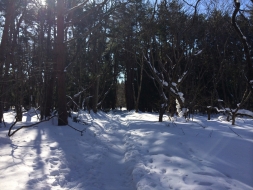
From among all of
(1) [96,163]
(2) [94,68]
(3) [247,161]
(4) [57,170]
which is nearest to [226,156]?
(3) [247,161]

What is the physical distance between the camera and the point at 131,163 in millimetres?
5887

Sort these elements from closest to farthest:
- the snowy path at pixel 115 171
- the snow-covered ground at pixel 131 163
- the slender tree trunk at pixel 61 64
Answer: the snow-covered ground at pixel 131 163 → the snowy path at pixel 115 171 → the slender tree trunk at pixel 61 64

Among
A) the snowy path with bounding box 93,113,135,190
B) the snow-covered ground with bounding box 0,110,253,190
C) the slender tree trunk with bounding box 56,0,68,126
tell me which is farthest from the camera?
the slender tree trunk with bounding box 56,0,68,126

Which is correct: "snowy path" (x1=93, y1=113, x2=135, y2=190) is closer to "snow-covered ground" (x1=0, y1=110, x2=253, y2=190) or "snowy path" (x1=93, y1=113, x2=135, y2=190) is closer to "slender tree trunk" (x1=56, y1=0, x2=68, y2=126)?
"snow-covered ground" (x1=0, y1=110, x2=253, y2=190)

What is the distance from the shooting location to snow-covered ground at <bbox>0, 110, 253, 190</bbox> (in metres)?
4.36

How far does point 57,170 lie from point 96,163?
3.79ft

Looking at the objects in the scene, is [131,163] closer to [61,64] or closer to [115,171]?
[115,171]

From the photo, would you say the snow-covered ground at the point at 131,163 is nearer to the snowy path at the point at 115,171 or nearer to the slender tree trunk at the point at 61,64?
the snowy path at the point at 115,171

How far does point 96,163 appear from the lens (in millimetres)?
6043

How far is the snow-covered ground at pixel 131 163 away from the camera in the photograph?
4355 millimetres

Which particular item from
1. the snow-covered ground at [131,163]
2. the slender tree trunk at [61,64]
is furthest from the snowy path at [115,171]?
the slender tree trunk at [61,64]

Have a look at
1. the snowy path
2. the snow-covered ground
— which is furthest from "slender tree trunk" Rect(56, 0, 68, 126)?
the snowy path

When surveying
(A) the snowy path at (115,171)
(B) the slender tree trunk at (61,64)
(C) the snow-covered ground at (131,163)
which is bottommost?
(A) the snowy path at (115,171)

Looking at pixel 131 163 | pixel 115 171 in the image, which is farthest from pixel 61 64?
pixel 115 171
